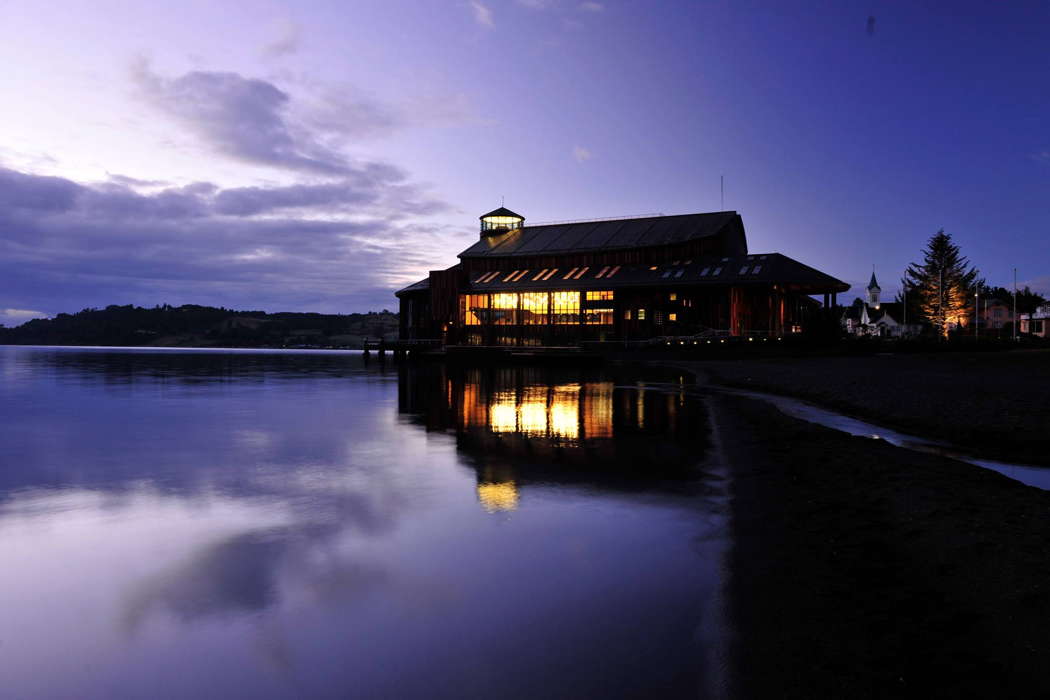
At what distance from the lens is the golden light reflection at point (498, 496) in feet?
32.9

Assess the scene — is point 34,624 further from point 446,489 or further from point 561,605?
point 446,489

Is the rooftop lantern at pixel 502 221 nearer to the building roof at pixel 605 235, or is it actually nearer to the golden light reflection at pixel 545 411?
the building roof at pixel 605 235

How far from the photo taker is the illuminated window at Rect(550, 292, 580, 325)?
220 ft

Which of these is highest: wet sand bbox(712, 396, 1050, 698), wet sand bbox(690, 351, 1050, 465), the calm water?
wet sand bbox(690, 351, 1050, 465)

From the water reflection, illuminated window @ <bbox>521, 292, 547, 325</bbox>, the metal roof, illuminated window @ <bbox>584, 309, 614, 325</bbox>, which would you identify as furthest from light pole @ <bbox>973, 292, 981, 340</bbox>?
the water reflection

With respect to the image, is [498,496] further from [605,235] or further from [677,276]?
[605,235]

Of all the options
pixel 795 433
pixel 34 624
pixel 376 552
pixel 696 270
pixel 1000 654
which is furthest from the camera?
pixel 696 270

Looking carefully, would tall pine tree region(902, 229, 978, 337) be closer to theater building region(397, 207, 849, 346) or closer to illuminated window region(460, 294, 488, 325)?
theater building region(397, 207, 849, 346)

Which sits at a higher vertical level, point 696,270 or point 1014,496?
point 696,270

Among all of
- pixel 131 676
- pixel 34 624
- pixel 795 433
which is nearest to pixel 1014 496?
pixel 795 433

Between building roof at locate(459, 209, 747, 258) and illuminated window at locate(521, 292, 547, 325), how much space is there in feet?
27.1

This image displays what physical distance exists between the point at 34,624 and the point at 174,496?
542cm

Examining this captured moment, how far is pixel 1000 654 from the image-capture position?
4.82m

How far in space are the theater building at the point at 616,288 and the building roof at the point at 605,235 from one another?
0.48 ft
